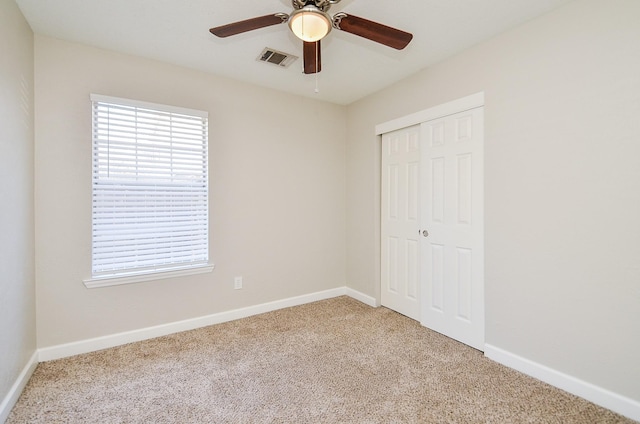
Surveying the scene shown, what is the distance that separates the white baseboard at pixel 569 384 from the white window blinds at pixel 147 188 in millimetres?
2779

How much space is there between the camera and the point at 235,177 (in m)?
3.18

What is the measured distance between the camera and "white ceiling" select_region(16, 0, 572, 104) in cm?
199

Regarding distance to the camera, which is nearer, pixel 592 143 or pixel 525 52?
pixel 592 143

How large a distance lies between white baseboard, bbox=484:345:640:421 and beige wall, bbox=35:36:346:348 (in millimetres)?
Answer: 2087

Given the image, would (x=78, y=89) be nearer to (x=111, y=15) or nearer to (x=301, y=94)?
(x=111, y=15)

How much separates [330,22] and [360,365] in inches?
92.4

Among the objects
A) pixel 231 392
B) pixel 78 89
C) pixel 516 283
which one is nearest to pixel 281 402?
pixel 231 392

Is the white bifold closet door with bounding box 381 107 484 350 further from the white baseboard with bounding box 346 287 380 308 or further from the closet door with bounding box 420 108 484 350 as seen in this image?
the white baseboard with bounding box 346 287 380 308

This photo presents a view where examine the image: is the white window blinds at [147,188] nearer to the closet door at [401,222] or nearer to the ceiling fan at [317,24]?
the ceiling fan at [317,24]

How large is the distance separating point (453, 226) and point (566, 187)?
89 centimetres

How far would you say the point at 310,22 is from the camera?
1.60 metres

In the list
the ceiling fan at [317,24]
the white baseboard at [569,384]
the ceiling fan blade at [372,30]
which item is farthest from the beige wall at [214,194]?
the white baseboard at [569,384]

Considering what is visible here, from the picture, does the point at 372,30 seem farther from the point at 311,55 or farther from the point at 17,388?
the point at 17,388

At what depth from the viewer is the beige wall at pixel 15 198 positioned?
5.74 feet
